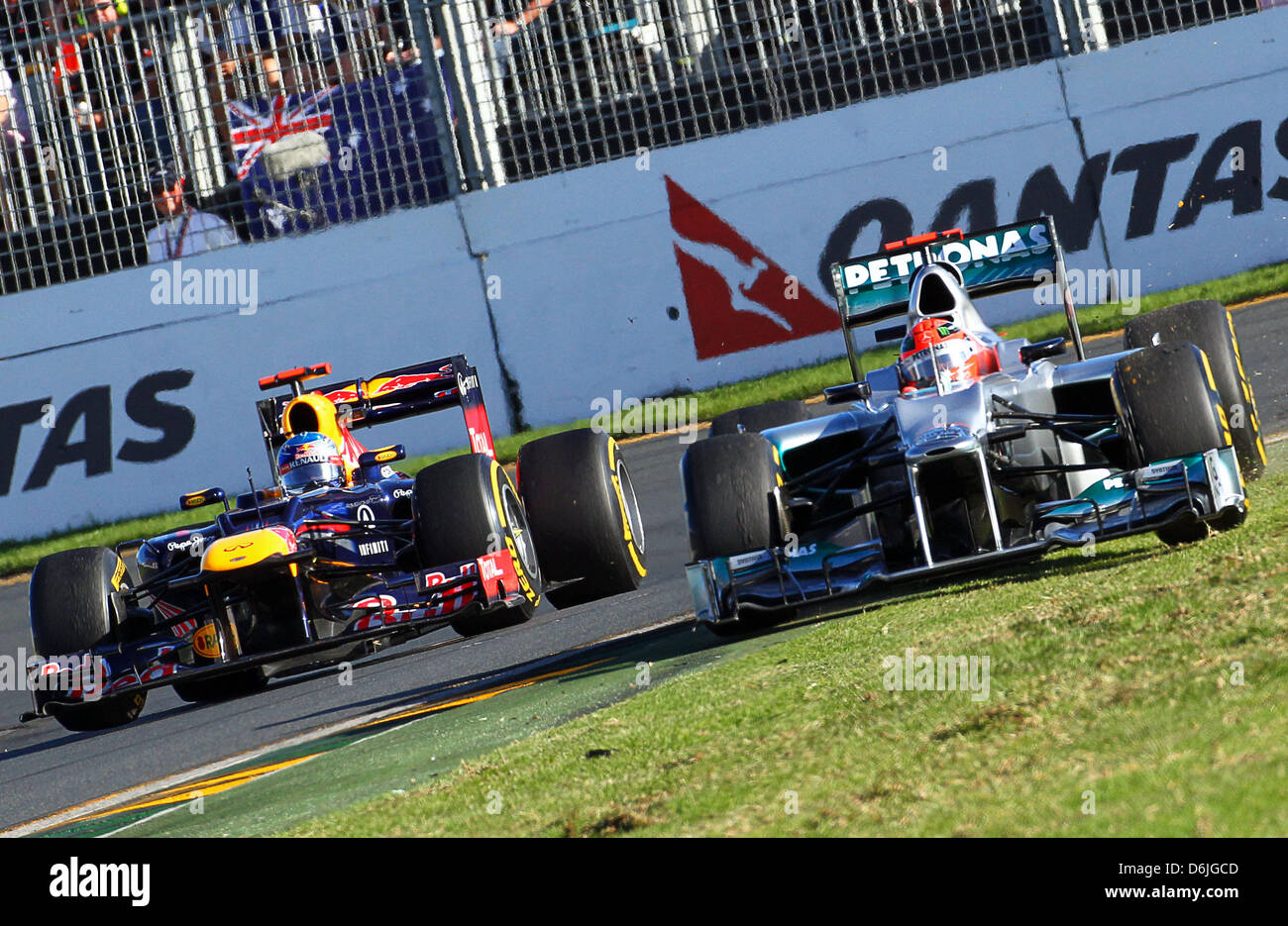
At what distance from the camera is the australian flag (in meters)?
14.6

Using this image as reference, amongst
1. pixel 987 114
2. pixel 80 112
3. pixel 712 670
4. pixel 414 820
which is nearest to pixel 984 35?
pixel 987 114

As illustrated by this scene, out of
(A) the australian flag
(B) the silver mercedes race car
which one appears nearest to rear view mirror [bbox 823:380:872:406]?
(B) the silver mercedes race car

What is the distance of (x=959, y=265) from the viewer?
8836 mm

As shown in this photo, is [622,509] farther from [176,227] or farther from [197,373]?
[176,227]

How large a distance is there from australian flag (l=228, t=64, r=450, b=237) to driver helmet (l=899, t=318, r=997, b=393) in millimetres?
7471

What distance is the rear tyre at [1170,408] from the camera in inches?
265

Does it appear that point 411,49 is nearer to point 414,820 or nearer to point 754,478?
point 754,478

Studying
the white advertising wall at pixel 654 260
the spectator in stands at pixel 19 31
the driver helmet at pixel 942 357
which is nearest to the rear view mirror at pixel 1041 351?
the driver helmet at pixel 942 357

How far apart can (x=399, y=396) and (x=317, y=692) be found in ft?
5.79

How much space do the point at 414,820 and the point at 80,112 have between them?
11849 millimetres

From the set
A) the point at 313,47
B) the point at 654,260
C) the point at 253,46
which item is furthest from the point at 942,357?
the point at 253,46

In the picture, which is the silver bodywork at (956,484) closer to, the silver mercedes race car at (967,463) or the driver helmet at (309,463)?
the silver mercedes race car at (967,463)

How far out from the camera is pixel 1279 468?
8898mm

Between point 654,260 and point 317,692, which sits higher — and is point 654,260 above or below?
above
